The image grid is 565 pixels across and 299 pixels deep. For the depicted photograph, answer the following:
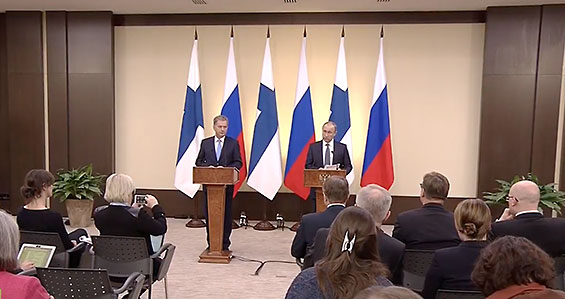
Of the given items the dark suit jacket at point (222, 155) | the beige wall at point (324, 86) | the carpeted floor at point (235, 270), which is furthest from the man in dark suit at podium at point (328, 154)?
the beige wall at point (324, 86)

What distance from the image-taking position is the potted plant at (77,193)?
7238 mm

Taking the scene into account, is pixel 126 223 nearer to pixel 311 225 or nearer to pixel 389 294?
pixel 311 225

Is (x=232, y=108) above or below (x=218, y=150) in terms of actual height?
above

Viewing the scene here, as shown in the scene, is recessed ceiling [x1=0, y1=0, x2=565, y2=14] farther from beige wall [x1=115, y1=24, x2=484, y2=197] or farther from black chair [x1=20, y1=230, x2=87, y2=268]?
black chair [x1=20, y1=230, x2=87, y2=268]

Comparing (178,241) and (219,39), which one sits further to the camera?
(219,39)

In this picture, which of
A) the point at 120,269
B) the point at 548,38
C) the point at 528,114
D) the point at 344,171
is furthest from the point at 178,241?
the point at 548,38

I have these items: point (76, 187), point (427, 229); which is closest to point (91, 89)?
point (76, 187)

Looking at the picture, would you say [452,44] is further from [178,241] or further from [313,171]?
[178,241]

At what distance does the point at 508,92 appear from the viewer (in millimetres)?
7094

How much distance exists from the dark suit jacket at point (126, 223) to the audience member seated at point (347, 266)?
6.54 feet

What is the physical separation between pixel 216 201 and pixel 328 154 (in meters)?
1.61

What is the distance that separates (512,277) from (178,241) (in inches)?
206

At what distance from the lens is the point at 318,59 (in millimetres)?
7723

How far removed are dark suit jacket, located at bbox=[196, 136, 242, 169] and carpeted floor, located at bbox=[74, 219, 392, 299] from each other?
1081 millimetres
